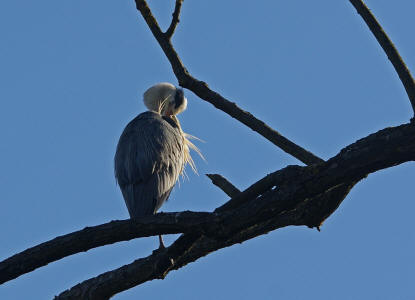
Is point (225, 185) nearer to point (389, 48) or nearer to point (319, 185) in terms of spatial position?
point (319, 185)

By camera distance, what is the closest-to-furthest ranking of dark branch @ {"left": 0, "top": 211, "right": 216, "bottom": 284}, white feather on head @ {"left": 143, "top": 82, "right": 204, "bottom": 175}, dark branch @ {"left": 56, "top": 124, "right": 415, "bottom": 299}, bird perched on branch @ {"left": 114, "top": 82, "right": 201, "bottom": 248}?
dark branch @ {"left": 56, "top": 124, "right": 415, "bottom": 299}, dark branch @ {"left": 0, "top": 211, "right": 216, "bottom": 284}, bird perched on branch @ {"left": 114, "top": 82, "right": 201, "bottom": 248}, white feather on head @ {"left": 143, "top": 82, "right": 204, "bottom": 175}

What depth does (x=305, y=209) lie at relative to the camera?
18.6 ft

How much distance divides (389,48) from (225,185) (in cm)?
224

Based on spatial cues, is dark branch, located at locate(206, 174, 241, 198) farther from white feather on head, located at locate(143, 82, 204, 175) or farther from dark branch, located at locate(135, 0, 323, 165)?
white feather on head, located at locate(143, 82, 204, 175)

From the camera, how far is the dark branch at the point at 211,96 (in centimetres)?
554

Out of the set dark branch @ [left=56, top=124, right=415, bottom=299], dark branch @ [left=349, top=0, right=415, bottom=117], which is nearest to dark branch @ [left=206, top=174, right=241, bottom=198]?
dark branch @ [left=56, top=124, right=415, bottom=299]

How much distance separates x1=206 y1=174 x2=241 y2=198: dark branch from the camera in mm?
6473

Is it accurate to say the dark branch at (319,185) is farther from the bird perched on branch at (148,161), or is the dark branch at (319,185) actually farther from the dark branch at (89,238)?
the bird perched on branch at (148,161)

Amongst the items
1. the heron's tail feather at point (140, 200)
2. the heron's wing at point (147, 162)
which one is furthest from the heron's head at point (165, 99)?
the heron's tail feather at point (140, 200)

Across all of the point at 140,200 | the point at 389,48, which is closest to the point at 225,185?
the point at 140,200

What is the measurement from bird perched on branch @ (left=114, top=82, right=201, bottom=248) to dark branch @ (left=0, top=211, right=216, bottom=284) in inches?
93.5

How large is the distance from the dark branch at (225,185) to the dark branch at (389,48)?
2152mm

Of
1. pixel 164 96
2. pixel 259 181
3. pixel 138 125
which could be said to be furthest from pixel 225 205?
pixel 164 96

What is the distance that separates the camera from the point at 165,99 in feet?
36.6
